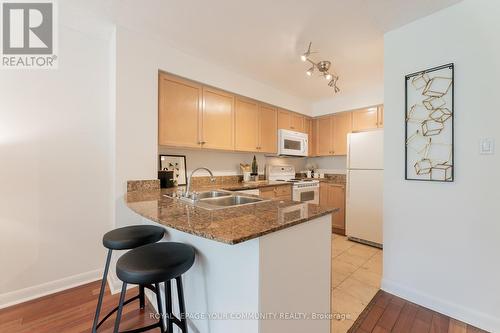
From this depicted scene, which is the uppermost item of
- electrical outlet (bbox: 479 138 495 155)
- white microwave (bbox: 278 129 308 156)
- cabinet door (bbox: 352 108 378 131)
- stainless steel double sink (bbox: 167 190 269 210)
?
cabinet door (bbox: 352 108 378 131)

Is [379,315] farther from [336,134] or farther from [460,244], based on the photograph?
[336,134]

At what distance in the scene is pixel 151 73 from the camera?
2199 mm

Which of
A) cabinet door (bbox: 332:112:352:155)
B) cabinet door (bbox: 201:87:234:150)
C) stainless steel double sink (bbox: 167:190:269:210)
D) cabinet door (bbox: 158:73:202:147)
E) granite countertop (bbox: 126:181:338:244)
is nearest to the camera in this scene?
granite countertop (bbox: 126:181:338:244)

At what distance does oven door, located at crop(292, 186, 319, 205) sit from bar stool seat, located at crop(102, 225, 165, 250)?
236cm

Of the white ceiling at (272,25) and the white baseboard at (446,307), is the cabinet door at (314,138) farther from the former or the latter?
the white baseboard at (446,307)

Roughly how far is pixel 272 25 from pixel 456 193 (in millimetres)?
2103

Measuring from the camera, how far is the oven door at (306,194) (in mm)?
3477

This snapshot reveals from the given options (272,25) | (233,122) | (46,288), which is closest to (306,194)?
(233,122)

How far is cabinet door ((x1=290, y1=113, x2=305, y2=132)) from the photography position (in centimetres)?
404

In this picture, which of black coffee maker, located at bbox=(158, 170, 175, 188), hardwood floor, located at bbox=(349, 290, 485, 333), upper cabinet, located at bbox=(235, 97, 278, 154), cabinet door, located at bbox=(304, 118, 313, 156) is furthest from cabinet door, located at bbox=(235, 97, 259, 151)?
hardwood floor, located at bbox=(349, 290, 485, 333)

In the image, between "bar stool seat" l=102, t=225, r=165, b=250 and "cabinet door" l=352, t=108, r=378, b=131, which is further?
"cabinet door" l=352, t=108, r=378, b=131

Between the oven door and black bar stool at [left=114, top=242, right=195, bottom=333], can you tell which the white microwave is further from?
black bar stool at [left=114, top=242, right=195, bottom=333]

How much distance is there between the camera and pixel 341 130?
157 inches

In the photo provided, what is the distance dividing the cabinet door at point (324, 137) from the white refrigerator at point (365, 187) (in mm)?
760
